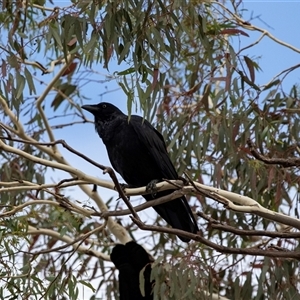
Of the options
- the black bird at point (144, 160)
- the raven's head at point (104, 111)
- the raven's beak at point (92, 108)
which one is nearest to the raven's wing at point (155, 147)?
the black bird at point (144, 160)

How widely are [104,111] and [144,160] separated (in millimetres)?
487

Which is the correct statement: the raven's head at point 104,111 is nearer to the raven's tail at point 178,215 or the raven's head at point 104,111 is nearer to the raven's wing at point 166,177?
Result: the raven's wing at point 166,177

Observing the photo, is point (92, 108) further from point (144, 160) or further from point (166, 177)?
point (166, 177)

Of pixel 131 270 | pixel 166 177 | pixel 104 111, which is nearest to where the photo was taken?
pixel 166 177

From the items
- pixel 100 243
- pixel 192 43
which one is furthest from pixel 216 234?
pixel 192 43

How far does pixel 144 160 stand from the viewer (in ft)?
14.0

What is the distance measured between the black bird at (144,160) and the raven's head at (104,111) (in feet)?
0.40

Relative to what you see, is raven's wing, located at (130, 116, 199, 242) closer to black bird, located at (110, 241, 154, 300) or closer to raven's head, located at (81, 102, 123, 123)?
raven's head, located at (81, 102, 123, 123)

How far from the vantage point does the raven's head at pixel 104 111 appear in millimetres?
4538

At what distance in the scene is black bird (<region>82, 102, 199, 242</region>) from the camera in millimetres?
4184

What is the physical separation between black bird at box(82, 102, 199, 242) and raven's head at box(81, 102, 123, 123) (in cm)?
12

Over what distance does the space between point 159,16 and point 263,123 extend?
122 cm

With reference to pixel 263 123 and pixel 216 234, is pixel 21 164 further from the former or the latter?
pixel 263 123

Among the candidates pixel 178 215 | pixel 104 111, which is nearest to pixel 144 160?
pixel 178 215
